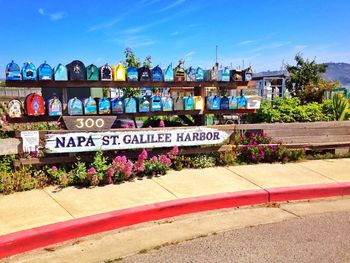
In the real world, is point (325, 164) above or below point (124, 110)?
below

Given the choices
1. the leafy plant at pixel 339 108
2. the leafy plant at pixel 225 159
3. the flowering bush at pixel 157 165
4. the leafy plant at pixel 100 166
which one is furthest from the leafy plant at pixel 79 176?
the leafy plant at pixel 339 108

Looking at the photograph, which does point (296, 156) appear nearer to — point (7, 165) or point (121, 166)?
point (121, 166)

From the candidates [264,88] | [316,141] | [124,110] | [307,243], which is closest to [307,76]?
[264,88]

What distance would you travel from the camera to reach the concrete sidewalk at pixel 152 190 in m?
5.13

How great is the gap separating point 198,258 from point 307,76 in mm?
27249

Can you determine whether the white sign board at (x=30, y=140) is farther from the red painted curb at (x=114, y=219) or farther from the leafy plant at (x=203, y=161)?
the leafy plant at (x=203, y=161)

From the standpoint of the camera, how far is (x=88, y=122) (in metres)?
6.81

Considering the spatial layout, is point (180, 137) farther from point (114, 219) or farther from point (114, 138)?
point (114, 219)

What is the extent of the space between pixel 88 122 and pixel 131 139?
0.81 m

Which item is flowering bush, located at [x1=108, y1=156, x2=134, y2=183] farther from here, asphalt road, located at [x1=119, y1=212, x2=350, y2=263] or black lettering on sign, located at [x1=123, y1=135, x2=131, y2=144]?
asphalt road, located at [x1=119, y1=212, x2=350, y2=263]

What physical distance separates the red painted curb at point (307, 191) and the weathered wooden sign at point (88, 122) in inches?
116

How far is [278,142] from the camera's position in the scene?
853 centimetres

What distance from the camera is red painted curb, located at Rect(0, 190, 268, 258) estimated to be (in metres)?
4.39

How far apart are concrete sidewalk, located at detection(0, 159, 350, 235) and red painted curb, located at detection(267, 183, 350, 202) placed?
9.1 inches
